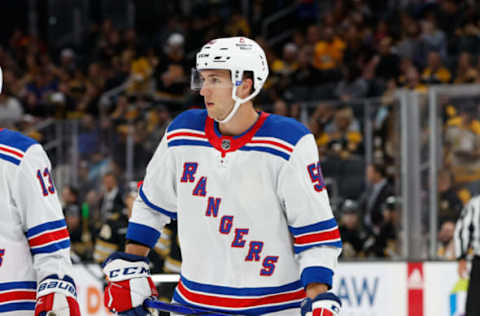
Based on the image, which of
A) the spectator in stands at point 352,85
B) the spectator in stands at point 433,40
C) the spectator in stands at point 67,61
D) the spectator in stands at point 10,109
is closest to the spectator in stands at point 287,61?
the spectator in stands at point 352,85

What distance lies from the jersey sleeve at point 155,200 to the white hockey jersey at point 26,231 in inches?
12.1

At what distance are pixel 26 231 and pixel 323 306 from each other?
887 millimetres

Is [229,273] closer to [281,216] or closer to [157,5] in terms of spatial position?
[281,216]

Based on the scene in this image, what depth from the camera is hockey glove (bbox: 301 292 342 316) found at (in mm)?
2584

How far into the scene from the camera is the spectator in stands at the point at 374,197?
6637 millimetres

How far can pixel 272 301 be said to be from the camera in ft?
9.22

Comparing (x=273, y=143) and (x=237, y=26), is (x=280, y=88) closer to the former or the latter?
(x=237, y=26)

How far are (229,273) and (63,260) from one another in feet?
1.59

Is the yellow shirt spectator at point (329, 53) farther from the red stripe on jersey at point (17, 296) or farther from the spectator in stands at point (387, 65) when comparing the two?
the red stripe on jersey at point (17, 296)

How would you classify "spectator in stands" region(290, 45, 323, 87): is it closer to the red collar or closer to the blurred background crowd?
the blurred background crowd

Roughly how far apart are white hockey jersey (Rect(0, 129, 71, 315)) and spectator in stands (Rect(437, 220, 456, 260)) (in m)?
4.23

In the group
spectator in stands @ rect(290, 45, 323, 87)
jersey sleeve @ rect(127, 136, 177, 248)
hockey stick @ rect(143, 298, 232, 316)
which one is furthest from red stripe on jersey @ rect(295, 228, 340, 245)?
spectator in stands @ rect(290, 45, 323, 87)

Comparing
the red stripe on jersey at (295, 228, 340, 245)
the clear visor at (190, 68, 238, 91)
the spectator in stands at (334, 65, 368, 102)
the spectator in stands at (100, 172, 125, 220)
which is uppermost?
the clear visor at (190, 68, 238, 91)

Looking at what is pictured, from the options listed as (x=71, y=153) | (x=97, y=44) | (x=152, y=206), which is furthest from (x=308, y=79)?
(x=152, y=206)
